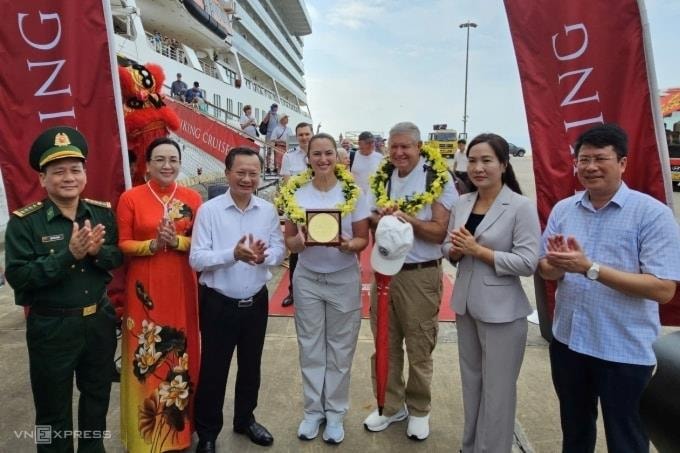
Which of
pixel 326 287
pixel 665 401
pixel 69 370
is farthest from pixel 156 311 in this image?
pixel 665 401

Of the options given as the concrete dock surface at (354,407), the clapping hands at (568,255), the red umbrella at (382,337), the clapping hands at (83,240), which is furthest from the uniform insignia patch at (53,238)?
the clapping hands at (568,255)

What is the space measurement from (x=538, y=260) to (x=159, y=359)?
7.35 ft

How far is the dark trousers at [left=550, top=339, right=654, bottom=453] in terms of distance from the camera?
193cm

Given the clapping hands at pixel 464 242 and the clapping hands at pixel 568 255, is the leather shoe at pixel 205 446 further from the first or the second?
the clapping hands at pixel 568 255

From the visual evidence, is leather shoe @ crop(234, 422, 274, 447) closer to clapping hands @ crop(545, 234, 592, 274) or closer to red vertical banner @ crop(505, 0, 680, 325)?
clapping hands @ crop(545, 234, 592, 274)

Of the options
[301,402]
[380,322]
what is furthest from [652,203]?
[301,402]

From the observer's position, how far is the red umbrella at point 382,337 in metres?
2.79

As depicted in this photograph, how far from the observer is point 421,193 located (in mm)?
2844

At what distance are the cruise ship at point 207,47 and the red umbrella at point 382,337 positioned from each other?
2.33m

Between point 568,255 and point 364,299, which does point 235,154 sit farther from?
point 364,299

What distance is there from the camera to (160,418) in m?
2.65

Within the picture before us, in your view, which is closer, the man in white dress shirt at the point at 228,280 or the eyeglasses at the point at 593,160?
the eyeglasses at the point at 593,160

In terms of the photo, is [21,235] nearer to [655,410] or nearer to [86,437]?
[86,437]

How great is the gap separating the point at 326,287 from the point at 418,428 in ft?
3.72
